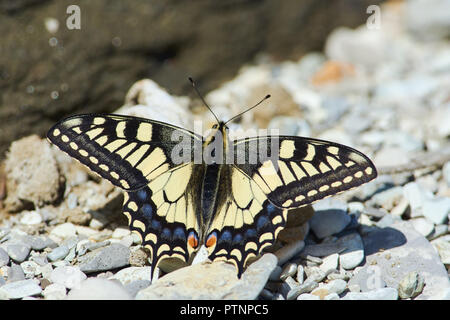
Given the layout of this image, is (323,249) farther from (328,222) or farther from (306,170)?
(306,170)

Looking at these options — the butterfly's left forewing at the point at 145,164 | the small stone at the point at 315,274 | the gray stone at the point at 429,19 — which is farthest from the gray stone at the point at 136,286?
the gray stone at the point at 429,19

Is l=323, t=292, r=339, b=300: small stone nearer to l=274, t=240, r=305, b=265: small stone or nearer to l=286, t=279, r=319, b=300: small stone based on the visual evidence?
l=286, t=279, r=319, b=300: small stone

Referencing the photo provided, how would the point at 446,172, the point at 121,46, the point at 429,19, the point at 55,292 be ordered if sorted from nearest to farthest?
1. the point at 55,292
2. the point at 446,172
3. the point at 121,46
4. the point at 429,19

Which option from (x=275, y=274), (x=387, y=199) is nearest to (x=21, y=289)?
(x=275, y=274)

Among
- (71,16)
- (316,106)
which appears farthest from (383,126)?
(71,16)

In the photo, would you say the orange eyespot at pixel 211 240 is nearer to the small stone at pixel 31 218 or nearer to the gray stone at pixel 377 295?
the gray stone at pixel 377 295

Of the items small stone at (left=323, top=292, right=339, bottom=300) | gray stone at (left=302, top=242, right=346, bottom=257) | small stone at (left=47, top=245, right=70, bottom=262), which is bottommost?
small stone at (left=323, top=292, right=339, bottom=300)

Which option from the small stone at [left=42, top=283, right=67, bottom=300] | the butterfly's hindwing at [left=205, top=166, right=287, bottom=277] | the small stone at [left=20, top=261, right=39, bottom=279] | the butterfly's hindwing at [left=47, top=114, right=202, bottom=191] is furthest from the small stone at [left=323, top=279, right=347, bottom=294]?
the small stone at [left=20, top=261, right=39, bottom=279]
